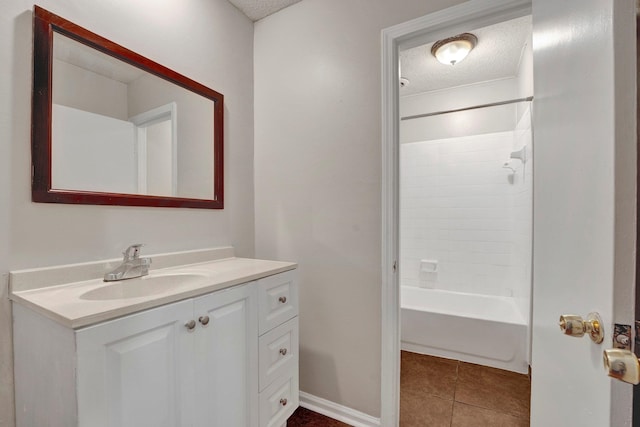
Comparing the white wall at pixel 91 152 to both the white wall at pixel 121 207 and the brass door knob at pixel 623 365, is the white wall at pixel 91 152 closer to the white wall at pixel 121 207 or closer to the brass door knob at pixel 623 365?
the white wall at pixel 121 207

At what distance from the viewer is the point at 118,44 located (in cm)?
118

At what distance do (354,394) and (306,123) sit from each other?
61.5 inches

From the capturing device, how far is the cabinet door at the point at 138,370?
68 centimetres

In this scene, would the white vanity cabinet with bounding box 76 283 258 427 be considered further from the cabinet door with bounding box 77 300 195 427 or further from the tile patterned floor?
the tile patterned floor

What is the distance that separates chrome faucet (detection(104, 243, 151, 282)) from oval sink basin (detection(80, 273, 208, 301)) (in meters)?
0.02

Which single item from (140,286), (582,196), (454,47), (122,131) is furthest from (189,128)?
(454,47)

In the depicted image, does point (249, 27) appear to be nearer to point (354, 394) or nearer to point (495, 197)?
point (354, 394)

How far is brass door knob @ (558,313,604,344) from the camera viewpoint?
0.54m

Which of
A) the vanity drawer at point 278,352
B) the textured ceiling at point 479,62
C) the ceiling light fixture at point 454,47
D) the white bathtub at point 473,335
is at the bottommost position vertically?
the white bathtub at point 473,335

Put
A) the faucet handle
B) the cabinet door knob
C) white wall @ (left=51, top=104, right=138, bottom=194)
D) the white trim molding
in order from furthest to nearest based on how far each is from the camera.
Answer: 1. the white trim molding
2. the faucet handle
3. white wall @ (left=51, top=104, right=138, bottom=194)
4. the cabinet door knob

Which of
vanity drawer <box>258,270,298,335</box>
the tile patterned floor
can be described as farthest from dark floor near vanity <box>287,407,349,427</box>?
vanity drawer <box>258,270,298,335</box>

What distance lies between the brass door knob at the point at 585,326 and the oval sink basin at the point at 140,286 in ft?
3.64

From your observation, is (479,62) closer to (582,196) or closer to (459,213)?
(459,213)

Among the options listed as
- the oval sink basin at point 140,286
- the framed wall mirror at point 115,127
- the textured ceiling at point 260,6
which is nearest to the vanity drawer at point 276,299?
the oval sink basin at point 140,286
